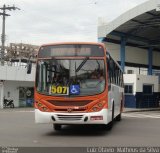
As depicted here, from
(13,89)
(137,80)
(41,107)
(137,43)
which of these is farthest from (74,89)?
(137,43)

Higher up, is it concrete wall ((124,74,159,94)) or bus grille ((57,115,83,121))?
concrete wall ((124,74,159,94))

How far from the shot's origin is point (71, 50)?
15469 millimetres

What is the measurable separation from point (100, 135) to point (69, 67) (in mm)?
2512

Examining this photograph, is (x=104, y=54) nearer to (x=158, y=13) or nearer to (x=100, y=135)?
(x=100, y=135)

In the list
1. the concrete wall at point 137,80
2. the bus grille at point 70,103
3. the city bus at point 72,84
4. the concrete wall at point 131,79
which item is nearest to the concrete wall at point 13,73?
the concrete wall at point 131,79

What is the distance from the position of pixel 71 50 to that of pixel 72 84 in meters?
1.29

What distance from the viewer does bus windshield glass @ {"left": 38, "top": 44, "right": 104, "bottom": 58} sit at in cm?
1536

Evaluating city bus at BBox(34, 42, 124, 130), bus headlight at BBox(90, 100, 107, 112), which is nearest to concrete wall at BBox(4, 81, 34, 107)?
city bus at BBox(34, 42, 124, 130)

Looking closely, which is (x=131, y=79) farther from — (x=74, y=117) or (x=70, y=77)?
(x=74, y=117)

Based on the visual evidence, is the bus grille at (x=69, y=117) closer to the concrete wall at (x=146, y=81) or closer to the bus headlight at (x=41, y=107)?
the bus headlight at (x=41, y=107)

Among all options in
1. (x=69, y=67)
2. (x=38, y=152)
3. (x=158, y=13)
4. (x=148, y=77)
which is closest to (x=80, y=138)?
(x=69, y=67)

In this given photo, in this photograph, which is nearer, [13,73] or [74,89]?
[74,89]

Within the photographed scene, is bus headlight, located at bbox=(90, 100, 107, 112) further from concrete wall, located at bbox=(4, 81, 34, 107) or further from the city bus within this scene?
concrete wall, located at bbox=(4, 81, 34, 107)

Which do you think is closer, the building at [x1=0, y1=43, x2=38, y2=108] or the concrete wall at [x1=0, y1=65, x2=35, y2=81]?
the concrete wall at [x1=0, y1=65, x2=35, y2=81]
